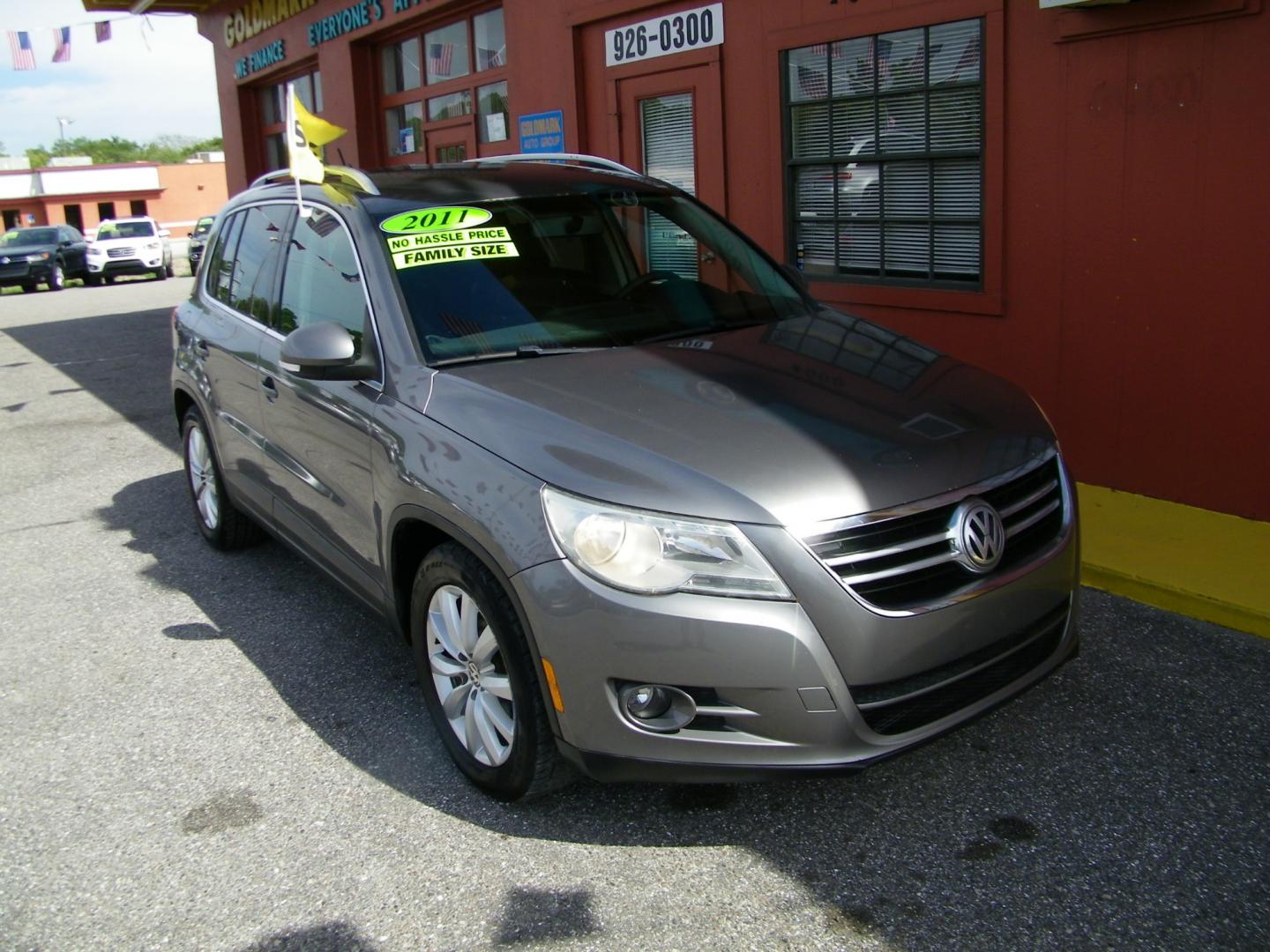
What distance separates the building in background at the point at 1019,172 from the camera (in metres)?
5.33

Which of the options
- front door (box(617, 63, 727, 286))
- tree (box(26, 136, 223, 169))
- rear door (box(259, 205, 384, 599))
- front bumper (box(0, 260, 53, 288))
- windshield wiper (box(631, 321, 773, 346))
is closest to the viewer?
rear door (box(259, 205, 384, 599))

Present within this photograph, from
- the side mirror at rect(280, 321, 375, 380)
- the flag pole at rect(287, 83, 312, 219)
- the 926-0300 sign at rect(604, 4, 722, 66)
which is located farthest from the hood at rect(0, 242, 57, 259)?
the side mirror at rect(280, 321, 375, 380)

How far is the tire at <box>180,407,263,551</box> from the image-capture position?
573cm

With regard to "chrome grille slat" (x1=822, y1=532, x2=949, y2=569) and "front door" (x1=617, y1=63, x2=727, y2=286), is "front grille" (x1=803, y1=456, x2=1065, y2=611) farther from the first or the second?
"front door" (x1=617, y1=63, x2=727, y2=286)

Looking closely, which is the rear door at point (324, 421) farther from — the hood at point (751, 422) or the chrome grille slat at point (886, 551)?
the chrome grille slat at point (886, 551)

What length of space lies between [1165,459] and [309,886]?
4412 millimetres

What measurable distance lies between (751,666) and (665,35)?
6.79m

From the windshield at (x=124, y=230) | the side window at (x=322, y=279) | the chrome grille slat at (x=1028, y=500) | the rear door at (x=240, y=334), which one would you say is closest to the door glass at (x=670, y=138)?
the rear door at (x=240, y=334)

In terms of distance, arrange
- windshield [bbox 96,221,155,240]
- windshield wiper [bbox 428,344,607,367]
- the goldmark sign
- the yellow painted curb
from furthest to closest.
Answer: windshield [bbox 96,221,155,240] → the goldmark sign → the yellow painted curb → windshield wiper [bbox 428,344,607,367]

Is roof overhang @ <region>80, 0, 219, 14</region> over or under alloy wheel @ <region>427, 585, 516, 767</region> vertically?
over

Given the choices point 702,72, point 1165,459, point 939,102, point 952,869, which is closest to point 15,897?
point 952,869

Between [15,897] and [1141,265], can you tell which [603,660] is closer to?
[15,897]

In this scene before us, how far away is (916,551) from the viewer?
117 inches

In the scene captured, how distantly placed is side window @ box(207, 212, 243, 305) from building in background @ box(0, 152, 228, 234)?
201 feet
